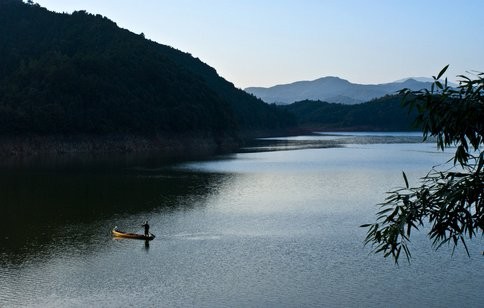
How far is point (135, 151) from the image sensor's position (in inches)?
5595

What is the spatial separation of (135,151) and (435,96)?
133m

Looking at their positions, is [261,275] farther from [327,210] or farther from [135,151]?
[135,151]

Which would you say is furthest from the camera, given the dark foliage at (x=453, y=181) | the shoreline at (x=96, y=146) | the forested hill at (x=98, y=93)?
the forested hill at (x=98, y=93)

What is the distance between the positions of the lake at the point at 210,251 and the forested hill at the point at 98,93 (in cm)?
5502

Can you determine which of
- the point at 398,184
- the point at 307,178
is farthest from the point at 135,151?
the point at 398,184

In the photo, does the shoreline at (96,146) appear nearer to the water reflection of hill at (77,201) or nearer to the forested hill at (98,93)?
the forested hill at (98,93)

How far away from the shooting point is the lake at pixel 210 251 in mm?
29125

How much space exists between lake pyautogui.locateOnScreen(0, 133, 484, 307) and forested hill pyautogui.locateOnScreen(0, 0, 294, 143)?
2166 inches

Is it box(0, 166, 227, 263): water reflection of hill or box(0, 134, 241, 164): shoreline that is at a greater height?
box(0, 134, 241, 164): shoreline

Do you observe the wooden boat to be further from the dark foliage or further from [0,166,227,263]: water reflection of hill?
the dark foliage

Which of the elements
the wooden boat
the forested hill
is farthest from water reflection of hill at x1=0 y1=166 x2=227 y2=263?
the forested hill

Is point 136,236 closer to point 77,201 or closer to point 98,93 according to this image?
point 77,201

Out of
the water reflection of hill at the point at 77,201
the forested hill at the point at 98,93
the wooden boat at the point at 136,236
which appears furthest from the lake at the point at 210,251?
the forested hill at the point at 98,93

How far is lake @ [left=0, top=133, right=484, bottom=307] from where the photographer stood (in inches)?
1147
